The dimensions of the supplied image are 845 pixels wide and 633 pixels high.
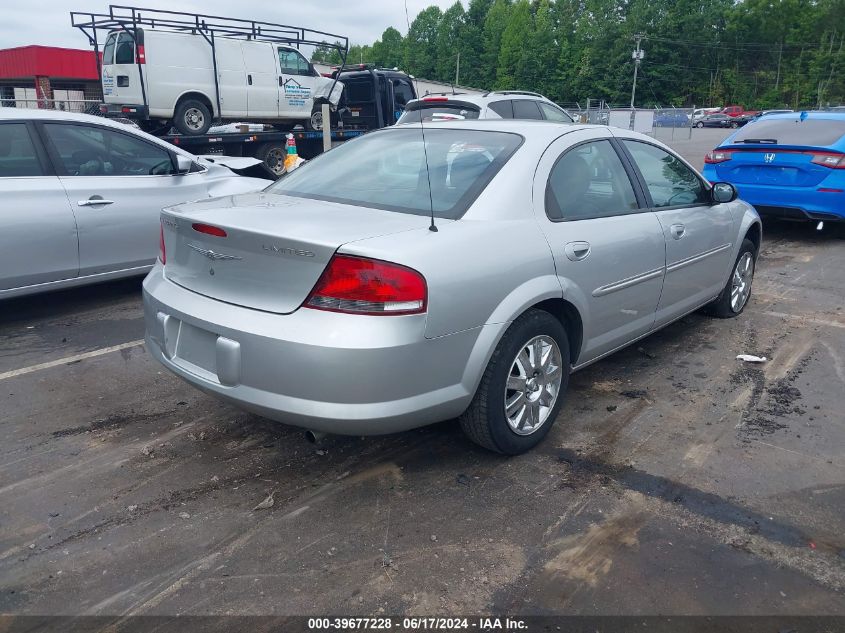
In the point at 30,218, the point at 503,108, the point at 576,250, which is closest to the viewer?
the point at 576,250

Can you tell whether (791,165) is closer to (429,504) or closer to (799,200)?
(799,200)

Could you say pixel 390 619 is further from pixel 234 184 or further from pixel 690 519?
pixel 234 184

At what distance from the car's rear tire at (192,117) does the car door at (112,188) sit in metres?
8.77

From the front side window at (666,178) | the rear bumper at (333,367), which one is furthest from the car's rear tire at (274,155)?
the rear bumper at (333,367)

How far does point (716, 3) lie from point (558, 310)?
3705 inches

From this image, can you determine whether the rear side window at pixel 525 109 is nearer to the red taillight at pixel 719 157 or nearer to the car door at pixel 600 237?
the red taillight at pixel 719 157

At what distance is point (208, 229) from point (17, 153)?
10.5 feet

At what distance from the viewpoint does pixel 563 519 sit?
3.03 meters

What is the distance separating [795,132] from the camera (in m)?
8.73

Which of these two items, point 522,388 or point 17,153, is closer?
point 522,388

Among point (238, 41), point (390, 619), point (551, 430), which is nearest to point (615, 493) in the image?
point (551, 430)

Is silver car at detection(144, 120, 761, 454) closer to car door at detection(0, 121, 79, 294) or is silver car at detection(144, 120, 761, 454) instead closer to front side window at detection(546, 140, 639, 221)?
front side window at detection(546, 140, 639, 221)

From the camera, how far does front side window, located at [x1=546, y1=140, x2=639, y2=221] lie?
3.70 metres

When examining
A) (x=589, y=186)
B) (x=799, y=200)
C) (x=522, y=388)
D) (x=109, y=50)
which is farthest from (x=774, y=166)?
(x=109, y=50)
